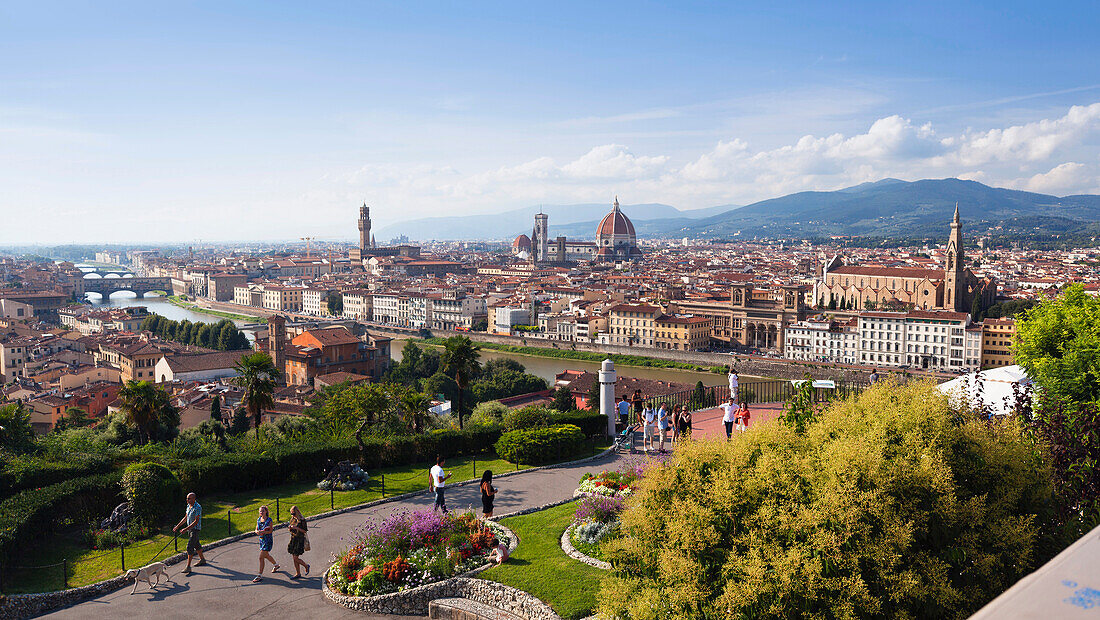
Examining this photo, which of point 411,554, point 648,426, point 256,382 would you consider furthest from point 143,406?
point 411,554

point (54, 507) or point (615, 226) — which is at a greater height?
point (615, 226)

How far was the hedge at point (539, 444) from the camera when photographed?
10.4 meters

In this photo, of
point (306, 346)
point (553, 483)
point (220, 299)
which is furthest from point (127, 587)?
point (220, 299)

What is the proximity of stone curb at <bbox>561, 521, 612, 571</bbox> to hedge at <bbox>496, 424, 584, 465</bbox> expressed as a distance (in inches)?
120

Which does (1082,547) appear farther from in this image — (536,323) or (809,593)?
(536,323)

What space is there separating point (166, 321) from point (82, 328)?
11.4 meters

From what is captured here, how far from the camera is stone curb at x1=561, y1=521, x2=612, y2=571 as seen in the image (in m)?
6.35

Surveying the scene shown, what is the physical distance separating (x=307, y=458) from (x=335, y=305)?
6865cm

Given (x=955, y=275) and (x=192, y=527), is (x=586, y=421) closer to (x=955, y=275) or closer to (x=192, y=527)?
(x=192, y=527)

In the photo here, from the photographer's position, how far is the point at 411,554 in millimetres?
6551

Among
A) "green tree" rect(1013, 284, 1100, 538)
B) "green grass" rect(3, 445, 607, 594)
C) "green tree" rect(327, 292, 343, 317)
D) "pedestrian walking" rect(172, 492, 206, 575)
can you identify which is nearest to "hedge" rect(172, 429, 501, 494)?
"green grass" rect(3, 445, 607, 594)

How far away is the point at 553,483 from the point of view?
9375 mm

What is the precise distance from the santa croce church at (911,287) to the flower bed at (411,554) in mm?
53650

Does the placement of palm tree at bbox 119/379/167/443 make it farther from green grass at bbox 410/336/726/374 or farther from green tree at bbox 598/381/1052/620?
green grass at bbox 410/336/726/374
